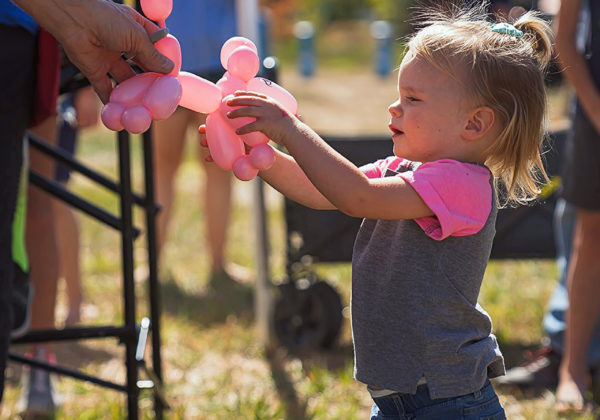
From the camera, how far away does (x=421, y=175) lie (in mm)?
1769

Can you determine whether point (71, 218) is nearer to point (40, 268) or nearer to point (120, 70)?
point (40, 268)

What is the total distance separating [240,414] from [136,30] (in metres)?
1.71

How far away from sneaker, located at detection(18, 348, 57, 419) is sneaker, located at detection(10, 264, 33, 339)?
1.90ft

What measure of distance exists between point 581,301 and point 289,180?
1.75 metres

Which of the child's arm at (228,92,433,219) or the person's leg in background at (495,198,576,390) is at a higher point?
the child's arm at (228,92,433,219)

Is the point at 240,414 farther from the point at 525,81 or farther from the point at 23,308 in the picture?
the point at 525,81

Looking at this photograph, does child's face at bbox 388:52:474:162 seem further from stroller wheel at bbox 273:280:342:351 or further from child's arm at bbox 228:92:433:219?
stroller wheel at bbox 273:280:342:351

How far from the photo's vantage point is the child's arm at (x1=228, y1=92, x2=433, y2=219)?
5.47 feet

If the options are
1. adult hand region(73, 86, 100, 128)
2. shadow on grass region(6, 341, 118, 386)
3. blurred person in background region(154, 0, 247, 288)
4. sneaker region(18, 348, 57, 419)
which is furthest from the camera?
adult hand region(73, 86, 100, 128)

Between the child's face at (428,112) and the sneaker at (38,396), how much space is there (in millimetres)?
1761

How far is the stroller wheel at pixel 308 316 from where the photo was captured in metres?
3.84

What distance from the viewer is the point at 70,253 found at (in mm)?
4207

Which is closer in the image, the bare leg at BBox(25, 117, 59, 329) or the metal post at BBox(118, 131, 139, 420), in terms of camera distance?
the metal post at BBox(118, 131, 139, 420)

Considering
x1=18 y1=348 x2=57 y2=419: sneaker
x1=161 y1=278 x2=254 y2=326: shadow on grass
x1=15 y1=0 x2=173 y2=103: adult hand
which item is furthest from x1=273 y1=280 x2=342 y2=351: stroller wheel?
x1=15 y1=0 x2=173 y2=103: adult hand
